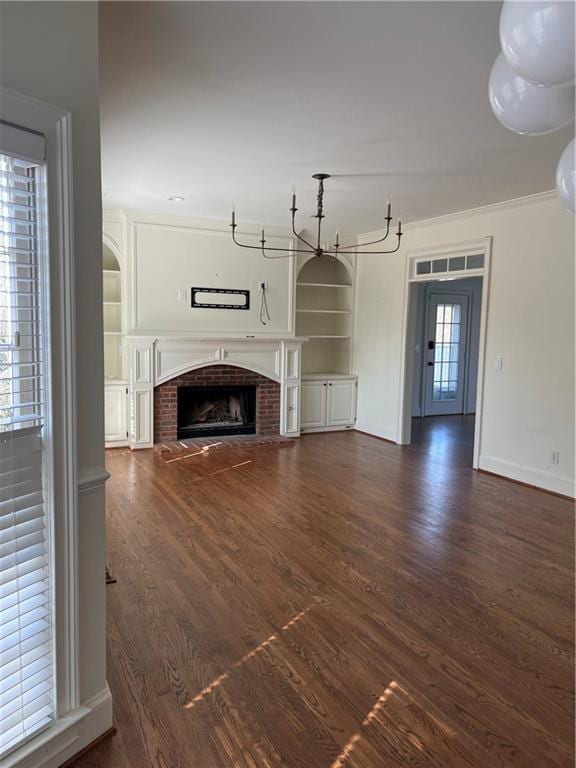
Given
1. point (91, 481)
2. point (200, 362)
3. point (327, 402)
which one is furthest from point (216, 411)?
point (91, 481)

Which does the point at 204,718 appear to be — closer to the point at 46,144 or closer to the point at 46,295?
the point at 46,295

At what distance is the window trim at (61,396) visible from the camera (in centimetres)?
157

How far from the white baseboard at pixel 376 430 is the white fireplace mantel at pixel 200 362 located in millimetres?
986

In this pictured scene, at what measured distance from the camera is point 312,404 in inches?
281

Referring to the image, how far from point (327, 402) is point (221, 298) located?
201 centimetres

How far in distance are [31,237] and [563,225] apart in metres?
4.40

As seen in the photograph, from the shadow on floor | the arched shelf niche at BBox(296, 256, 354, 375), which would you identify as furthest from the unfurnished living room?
the arched shelf niche at BBox(296, 256, 354, 375)

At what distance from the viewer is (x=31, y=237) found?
1.56 m

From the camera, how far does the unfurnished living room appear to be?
5.28ft

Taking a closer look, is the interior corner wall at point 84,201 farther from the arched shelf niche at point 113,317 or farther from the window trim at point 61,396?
the arched shelf niche at point 113,317

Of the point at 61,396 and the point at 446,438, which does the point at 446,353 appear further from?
the point at 61,396

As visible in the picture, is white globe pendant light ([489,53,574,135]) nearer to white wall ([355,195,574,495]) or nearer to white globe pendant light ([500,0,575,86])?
white globe pendant light ([500,0,575,86])

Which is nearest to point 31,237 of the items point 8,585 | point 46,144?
point 46,144

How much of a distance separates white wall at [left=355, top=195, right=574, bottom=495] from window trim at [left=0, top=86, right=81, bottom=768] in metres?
4.18
